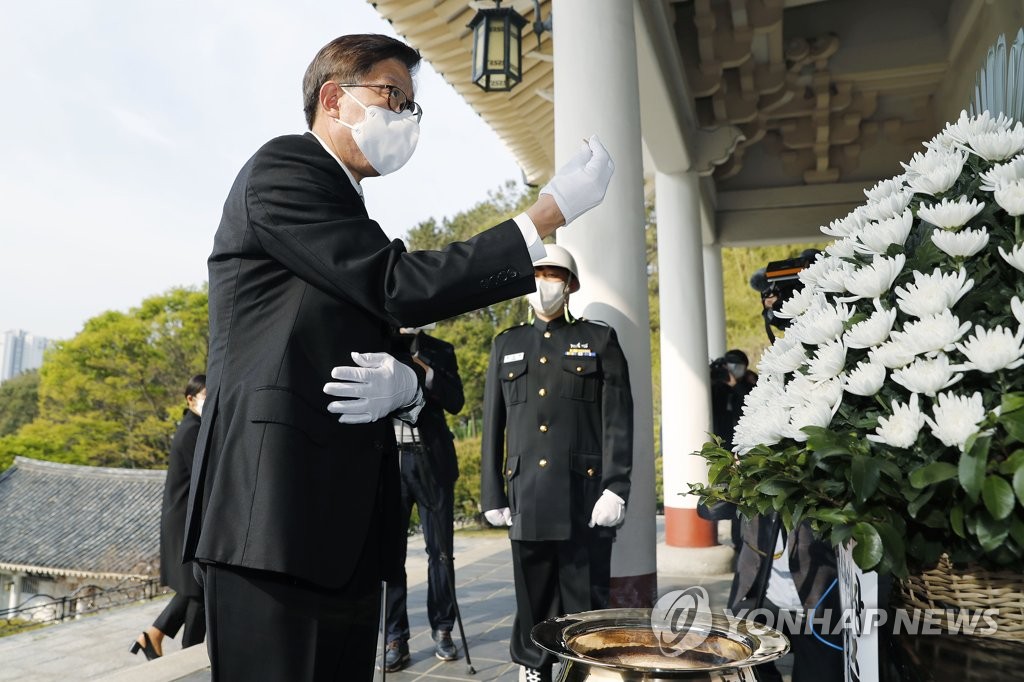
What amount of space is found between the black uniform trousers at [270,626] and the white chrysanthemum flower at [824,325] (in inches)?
38.2

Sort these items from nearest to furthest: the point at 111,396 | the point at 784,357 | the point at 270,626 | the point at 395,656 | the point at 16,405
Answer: the point at 784,357, the point at 270,626, the point at 395,656, the point at 111,396, the point at 16,405

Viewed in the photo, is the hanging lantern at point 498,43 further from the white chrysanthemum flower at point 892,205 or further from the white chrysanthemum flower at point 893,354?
the white chrysanthemum flower at point 893,354

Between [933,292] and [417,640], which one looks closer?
[933,292]

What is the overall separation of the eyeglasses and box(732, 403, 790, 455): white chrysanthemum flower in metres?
1.10

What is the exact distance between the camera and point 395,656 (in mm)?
4305

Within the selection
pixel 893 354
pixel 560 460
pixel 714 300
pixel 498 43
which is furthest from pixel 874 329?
pixel 714 300

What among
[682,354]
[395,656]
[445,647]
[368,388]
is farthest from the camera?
[682,354]

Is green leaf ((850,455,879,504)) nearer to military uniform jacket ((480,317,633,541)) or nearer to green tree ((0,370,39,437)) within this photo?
military uniform jacket ((480,317,633,541))

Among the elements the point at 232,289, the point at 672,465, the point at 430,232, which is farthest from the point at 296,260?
the point at 430,232

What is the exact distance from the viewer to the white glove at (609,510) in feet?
10.6

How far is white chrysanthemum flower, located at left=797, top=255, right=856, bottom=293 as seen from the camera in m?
1.27

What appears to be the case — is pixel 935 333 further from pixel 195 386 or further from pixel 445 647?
pixel 195 386

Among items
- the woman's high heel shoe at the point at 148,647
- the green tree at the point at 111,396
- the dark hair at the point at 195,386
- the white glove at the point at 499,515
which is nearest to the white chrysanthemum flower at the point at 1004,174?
the white glove at the point at 499,515

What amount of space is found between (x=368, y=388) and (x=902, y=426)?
0.99 meters
